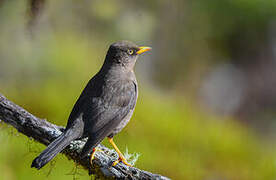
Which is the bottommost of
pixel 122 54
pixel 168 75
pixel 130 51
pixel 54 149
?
pixel 54 149

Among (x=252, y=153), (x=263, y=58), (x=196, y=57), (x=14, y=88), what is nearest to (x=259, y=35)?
(x=263, y=58)

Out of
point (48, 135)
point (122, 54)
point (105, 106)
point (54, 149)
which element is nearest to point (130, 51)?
point (122, 54)

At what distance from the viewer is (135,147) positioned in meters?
8.26

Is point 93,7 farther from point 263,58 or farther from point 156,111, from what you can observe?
point 263,58

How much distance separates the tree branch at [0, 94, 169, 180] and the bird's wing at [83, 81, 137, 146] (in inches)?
9.9

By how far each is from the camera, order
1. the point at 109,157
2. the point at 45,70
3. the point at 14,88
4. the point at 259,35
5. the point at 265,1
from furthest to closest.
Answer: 1. the point at 259,35
2. the point at 265,1
3. the point at 45,70
4. the point at 14,88
5. the point at 109,157

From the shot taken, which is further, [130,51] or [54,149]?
[130,51]

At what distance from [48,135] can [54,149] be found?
470 millimetres

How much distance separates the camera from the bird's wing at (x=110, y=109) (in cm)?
530

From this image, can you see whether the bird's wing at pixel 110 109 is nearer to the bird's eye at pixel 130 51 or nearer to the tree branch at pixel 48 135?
the tree branch at pixel 48 135

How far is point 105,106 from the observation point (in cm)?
555

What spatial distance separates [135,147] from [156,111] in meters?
1.55

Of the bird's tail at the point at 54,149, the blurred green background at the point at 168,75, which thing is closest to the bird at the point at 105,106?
the bird's tail at the point at 54,149

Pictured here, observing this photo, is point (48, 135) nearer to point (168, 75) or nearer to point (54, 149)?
point (54, 149)
